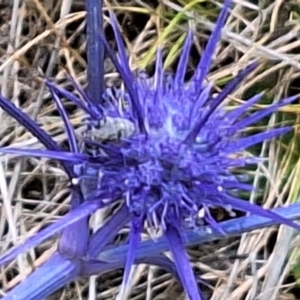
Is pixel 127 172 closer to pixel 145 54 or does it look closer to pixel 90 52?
pixel 90 52

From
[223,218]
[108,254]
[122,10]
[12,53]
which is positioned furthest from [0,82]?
[108,254]

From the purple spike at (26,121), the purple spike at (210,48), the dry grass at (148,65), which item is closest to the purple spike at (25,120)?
the purple spike at (26,121)

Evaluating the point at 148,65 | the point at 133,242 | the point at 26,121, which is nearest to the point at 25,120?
the point at 26,121

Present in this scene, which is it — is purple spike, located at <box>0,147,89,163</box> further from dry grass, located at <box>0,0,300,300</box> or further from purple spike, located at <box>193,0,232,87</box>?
dry grass, located at <box>0,0,300,300</box>

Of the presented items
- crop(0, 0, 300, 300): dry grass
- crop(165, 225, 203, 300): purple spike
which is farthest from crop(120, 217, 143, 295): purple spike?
crop(0, 0, 300, 300): dry grass

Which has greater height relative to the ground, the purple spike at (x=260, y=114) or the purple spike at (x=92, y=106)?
the purple spike at (x=92, y=106)

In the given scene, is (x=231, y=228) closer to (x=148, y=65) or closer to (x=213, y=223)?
(x=213, y=223)

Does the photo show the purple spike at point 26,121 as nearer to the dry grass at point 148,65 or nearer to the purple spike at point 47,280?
the purple spike at point 47,280
